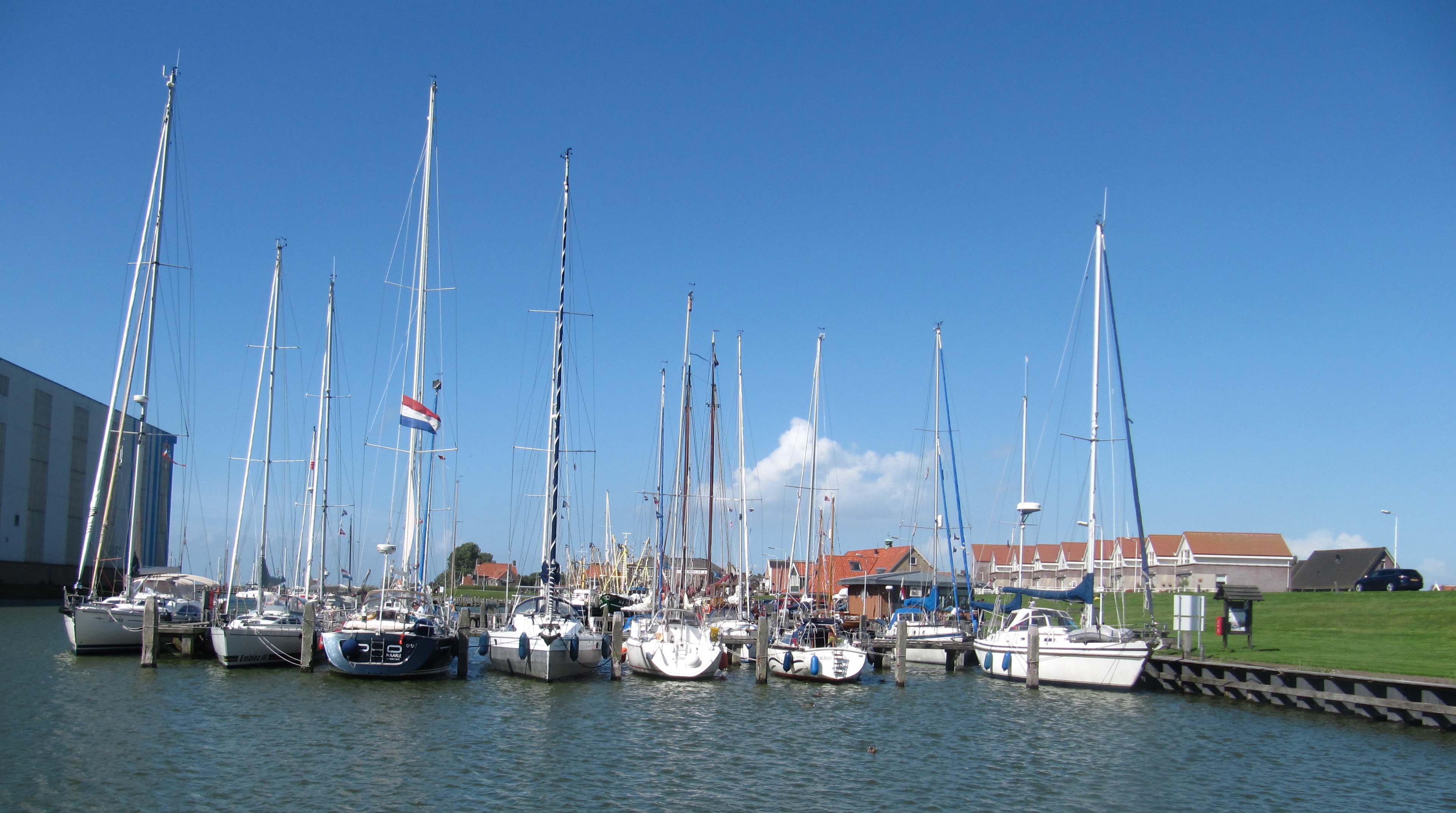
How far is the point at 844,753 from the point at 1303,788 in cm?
996

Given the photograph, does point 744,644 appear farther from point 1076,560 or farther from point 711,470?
point 1076,560

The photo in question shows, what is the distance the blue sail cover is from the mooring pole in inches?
646

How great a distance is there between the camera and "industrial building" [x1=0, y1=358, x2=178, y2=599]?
85.2 meters

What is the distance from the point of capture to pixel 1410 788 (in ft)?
71.5

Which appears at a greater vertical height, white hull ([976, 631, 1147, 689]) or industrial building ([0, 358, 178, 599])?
industrial building ([0, 358, 178, 599])

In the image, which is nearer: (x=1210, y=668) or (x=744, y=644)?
(x=1210, y=668)

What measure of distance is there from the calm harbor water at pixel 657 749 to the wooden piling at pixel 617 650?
116cm

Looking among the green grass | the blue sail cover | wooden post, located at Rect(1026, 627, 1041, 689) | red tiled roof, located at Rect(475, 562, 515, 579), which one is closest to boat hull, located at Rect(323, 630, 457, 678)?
wooden post, located at Rect(1026, 627, 1041, 689)

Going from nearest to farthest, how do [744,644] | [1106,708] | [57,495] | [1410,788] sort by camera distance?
[1410,788] → [1106,708] → [744,644] → [57,495]

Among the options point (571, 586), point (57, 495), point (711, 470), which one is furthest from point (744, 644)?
point (57, 495)

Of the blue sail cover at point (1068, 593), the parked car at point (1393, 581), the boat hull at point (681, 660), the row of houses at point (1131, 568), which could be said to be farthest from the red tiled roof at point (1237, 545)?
the boat hull at point (681, 660)

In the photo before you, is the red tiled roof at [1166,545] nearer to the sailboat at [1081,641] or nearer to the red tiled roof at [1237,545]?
the red tiled roof at [1237,545]

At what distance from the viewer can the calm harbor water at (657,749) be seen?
20.5m

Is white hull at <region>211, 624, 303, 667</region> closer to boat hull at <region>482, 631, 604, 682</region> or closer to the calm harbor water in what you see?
the calm harbor water
